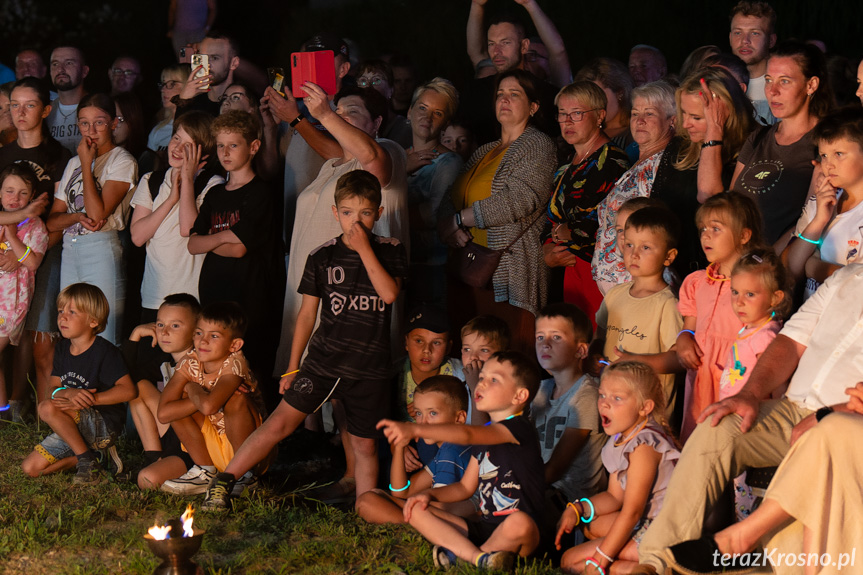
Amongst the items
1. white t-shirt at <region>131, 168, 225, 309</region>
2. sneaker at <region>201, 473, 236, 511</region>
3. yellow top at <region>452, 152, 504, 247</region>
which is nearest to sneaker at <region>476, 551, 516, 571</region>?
sneaker at <region>201, 473, 236, 511</region>

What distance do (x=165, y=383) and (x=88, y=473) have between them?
2.21 feet

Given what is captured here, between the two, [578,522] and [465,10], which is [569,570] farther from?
A: [465,10]

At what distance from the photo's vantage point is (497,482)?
4430 millimetres

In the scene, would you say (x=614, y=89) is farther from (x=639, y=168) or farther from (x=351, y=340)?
(x=351, y=340)

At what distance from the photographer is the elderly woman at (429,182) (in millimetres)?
6363

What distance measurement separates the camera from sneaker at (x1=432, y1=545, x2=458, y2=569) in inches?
171

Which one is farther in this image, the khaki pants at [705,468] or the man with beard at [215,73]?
the man with beard at [215,73]

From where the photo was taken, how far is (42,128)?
741 centimetres

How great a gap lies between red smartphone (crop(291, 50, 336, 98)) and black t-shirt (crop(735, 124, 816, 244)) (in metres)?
2.32

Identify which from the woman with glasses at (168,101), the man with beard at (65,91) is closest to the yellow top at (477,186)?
the woman with glasses at (168,101)

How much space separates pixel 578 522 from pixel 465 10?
1161cm

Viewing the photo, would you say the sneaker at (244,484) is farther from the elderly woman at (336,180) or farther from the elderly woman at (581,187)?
the elderly woman at (581,187)

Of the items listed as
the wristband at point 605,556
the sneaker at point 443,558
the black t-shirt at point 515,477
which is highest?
the black t-shirt at point 515,477

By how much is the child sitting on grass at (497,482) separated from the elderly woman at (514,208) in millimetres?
1304
